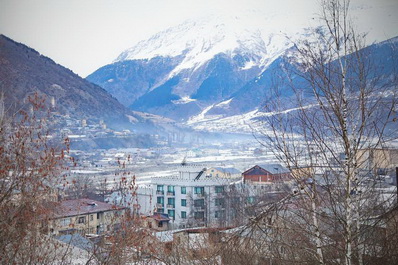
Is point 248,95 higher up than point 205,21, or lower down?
lower down

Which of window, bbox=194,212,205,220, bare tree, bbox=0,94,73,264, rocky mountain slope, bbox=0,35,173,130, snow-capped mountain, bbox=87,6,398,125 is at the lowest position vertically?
window, bbox=194,212,205,220

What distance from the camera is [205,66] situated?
5630 inches

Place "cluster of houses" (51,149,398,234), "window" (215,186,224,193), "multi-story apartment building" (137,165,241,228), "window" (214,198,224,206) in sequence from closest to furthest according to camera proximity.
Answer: "cluster of houses" (51,149,398,234), "window" (214,198,224,206), "multi-story apartment building" (137,165,241,228), "window" (215,186,224,193)

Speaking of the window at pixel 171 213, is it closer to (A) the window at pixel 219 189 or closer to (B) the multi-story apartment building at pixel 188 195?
(B) the multi-story apartment building at pixel 188 195

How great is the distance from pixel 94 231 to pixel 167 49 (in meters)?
157

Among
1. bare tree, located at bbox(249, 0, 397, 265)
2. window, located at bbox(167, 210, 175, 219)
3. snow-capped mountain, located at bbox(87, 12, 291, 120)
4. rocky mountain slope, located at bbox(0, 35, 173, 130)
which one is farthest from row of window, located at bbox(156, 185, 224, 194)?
snow-capped mountain, located at bbox(87, 12, 291, 120)

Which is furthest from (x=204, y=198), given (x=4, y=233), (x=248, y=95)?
(x=248, y=95)

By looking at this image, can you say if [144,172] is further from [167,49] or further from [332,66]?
[167,49]

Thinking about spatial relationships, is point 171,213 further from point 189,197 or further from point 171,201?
point 189,197

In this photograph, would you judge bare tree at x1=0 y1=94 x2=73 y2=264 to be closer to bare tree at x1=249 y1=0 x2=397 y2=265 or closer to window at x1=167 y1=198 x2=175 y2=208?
bare tree at x1=249 y1=0 x2=397 y2=265

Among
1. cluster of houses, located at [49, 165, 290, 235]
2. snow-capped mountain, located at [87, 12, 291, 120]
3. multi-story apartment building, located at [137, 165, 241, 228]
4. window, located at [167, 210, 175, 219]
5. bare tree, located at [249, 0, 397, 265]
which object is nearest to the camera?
bare tree, located at [249, 0, 397, 265]

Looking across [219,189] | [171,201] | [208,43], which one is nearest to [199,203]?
[219,189]

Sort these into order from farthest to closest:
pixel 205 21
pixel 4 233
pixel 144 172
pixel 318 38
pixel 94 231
A: pixel 205 21
pixel 144 172
pixel 94 231
pixel 4 233
pixel 318 38

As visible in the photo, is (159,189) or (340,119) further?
(159,189)
